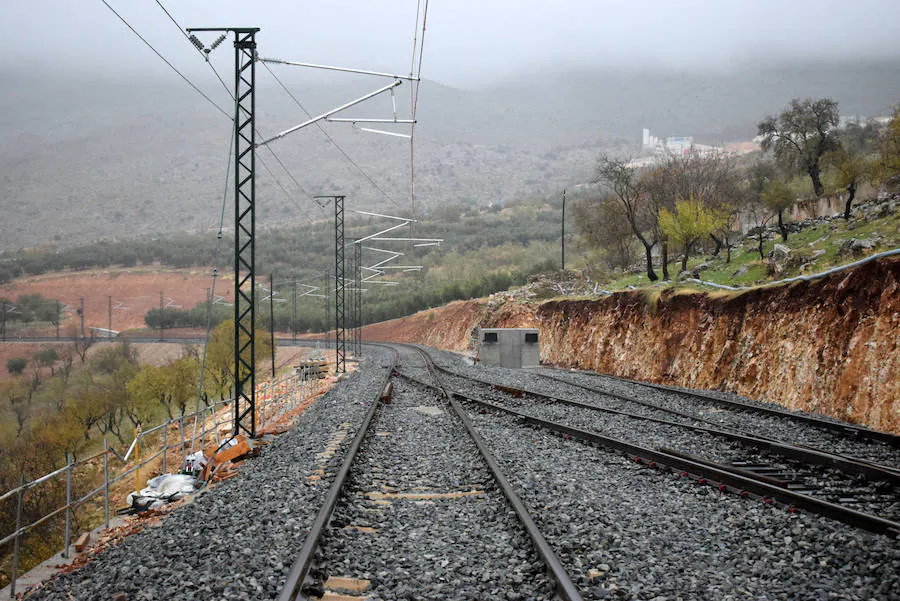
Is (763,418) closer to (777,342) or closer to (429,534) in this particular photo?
(777,342)

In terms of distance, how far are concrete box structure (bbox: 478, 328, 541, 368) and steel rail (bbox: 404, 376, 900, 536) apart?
25449 mm

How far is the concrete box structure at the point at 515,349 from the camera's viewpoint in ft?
129

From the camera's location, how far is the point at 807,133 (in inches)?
2014

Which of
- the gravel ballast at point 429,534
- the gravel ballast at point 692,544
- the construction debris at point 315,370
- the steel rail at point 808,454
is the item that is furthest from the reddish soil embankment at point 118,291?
the gravel ballast at point 692,544

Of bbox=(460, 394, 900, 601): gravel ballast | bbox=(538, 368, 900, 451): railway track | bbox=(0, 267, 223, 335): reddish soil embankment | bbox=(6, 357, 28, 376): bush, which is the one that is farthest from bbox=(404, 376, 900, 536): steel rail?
bbox=(0, 267, 223, 335): reddish soil embankment

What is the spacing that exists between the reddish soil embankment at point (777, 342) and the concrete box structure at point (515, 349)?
8.95 feet

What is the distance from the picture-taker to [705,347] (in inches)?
985

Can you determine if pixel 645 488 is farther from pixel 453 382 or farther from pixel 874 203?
pixel 874 203

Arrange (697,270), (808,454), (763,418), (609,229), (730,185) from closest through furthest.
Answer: (808,454) → (763,418) → (697,270) → (730,185) → (609,229)

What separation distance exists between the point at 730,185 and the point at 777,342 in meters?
42.1

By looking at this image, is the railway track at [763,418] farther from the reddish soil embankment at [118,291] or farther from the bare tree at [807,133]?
the reddish soil embankment at [118,291]

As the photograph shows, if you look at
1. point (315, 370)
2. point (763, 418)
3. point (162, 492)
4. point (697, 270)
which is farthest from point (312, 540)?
point (315, 370)

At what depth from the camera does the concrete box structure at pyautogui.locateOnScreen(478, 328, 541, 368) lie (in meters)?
39.4

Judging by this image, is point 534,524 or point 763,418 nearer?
point 534,524
